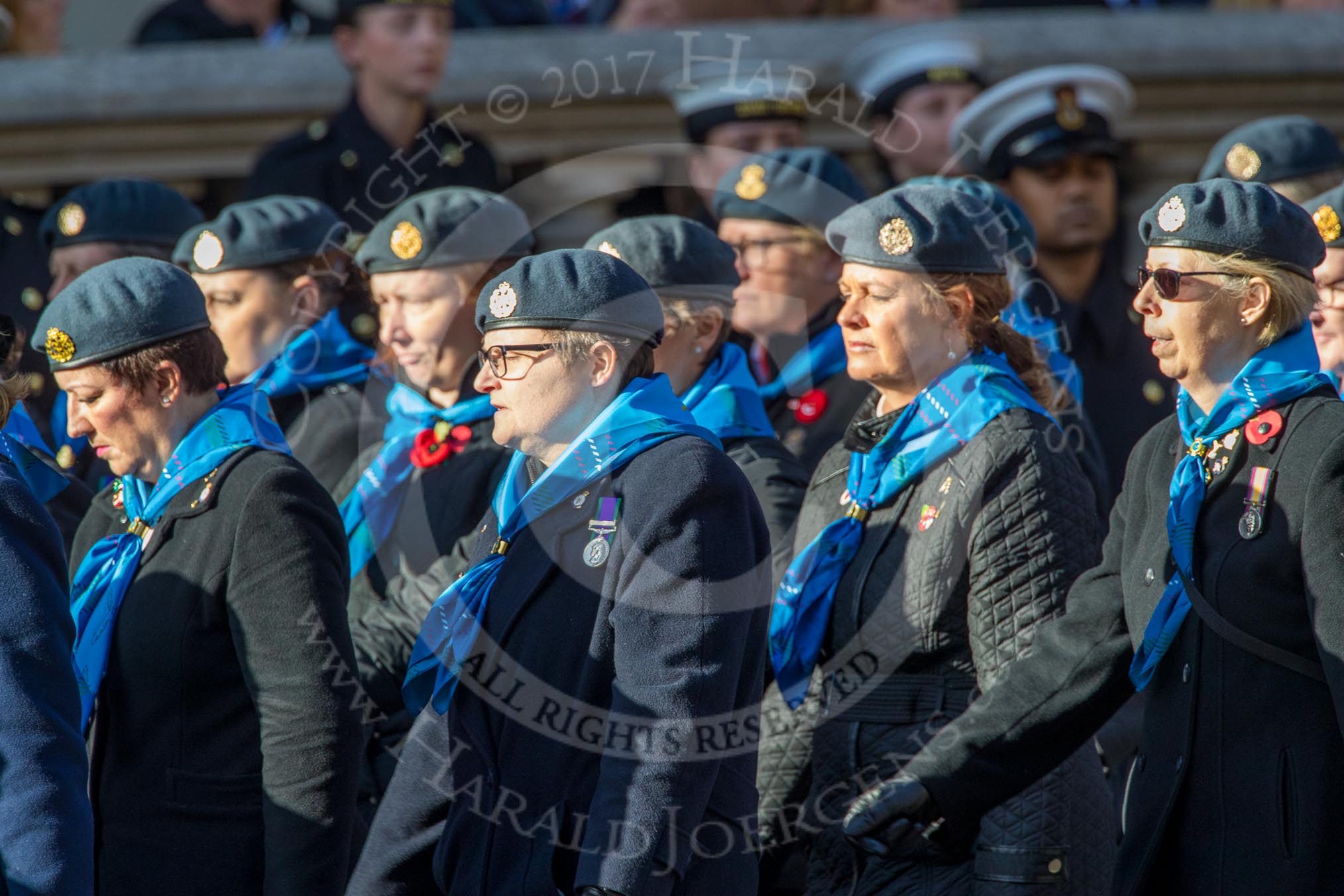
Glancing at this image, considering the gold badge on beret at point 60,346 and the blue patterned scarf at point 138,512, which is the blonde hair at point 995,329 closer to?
the blue patterned scarf at point 138,512

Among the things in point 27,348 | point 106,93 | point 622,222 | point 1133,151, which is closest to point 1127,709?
point 622,222

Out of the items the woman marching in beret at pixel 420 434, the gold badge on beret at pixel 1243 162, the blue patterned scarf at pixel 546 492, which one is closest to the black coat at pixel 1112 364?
the gold badge on beret at pixel 1243 162

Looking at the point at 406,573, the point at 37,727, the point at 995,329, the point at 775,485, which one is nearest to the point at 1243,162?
the point at 995,329

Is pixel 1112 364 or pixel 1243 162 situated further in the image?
pixel 1112 364

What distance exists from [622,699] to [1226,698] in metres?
1.06

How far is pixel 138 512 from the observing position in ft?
13.1

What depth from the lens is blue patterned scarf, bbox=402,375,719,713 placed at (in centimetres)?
354

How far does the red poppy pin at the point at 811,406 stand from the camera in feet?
17.8

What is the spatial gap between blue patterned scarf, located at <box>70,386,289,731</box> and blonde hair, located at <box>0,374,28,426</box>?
0.32 meters

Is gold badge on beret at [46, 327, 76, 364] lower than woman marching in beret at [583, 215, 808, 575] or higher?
lower

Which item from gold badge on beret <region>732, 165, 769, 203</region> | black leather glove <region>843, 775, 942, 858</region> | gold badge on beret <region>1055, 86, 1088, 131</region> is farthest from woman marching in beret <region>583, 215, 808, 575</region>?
gold badge on beret <region>1055, 86, 1088, 131</region>

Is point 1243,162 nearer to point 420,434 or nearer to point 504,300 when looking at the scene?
point 420,434

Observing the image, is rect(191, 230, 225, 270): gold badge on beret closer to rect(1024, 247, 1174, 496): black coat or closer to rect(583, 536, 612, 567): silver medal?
rect(583, 536, 612, 567): silver medal

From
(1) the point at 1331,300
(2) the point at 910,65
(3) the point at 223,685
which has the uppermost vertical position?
(2) the point at 910,65
